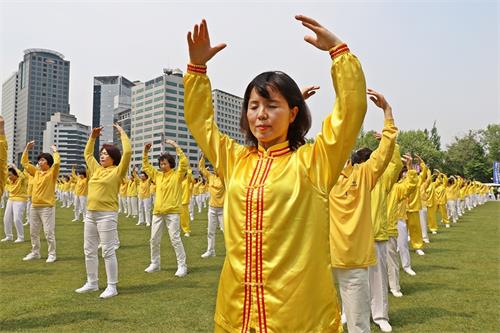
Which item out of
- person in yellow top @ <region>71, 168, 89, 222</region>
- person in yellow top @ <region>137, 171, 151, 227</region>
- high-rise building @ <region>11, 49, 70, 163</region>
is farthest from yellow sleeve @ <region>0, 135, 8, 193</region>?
high-rise building @ <region>11, 49, 70, 163</region>

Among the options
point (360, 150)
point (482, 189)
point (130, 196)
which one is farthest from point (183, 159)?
point (482, 189)

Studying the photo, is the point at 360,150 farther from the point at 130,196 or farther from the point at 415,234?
the point at 130,196

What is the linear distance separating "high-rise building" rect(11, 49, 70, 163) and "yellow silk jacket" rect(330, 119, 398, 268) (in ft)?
382

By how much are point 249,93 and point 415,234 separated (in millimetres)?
11183

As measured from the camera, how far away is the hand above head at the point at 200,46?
2.53 m

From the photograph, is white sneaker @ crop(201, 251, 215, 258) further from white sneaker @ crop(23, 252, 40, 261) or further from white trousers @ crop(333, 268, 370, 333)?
white trousers @ crop(333, 268, 370, 333)

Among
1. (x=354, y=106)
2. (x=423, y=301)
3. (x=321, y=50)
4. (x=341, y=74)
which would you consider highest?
(x=321, y=50)

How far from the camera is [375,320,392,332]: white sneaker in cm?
551

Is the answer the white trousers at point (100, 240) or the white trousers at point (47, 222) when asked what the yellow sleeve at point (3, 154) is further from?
the white trousers at point (47, 222)

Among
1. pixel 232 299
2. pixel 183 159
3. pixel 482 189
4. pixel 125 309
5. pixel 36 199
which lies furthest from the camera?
pixel 482 189

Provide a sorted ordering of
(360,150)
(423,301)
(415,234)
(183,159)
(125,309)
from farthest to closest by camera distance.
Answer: (415,234), (183,159), (423,301), (125,309), (360,150)

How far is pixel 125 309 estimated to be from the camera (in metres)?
6.47

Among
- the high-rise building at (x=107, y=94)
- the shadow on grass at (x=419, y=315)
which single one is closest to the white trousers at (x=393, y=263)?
the shadow on grass at (x=419, y=315)

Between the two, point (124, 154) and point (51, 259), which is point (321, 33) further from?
point (51, 259)
